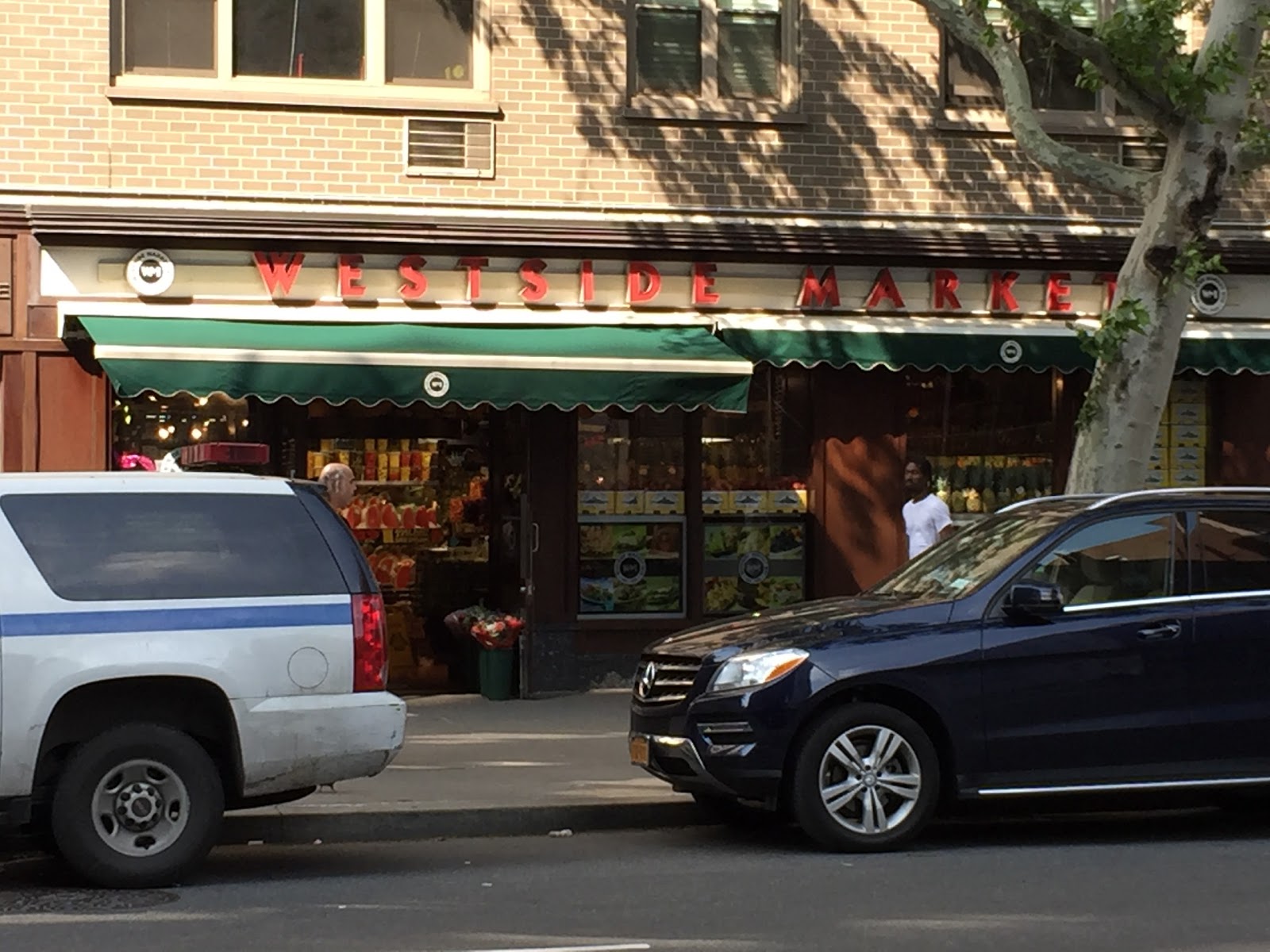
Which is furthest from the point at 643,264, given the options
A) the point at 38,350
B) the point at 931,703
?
the point at 931,703

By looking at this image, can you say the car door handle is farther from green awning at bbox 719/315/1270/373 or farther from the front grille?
green awning at bbox 719/315/1270/373

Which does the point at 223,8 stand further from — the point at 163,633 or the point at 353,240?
the point at 163,633

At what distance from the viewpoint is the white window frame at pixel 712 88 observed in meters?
14.9

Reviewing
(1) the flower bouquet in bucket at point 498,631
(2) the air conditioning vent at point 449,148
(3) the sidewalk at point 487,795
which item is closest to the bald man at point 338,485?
(3) the sidewalk at point 487,795

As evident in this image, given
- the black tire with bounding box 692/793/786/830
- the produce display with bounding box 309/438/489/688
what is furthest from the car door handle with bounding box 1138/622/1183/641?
the produce display with bounding box 309/438/489/688

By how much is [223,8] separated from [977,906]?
9.74 meters

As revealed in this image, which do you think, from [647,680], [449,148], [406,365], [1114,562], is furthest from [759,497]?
[1114,562]

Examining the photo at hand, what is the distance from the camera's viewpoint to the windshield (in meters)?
9.20

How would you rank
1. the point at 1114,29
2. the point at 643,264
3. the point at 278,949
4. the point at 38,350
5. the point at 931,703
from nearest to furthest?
the point at 278,949, the point at 931,703, the point at 1114,29, the point at 38,350, the point at 643,264

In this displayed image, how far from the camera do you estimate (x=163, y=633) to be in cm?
787

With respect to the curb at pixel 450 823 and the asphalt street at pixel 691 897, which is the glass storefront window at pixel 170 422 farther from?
the asphalt street at pixel 691 897

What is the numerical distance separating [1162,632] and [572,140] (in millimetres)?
7317

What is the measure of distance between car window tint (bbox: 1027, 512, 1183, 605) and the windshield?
0.47 ft

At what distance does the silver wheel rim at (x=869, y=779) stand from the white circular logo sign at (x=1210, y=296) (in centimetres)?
815
